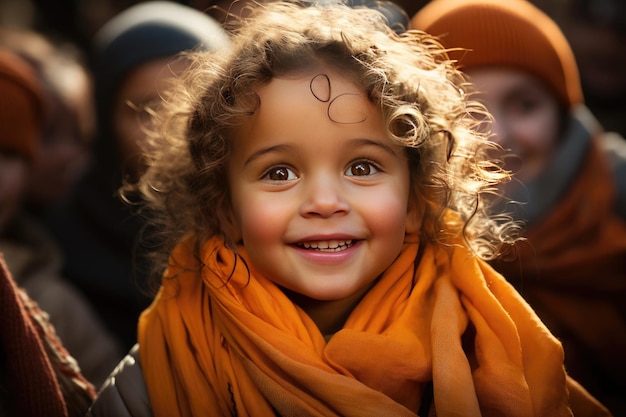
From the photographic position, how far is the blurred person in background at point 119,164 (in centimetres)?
388

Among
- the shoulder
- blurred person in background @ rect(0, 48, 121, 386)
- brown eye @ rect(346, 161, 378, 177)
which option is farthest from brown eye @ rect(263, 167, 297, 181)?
blurred person in background @ rect(0, 48, 121, 386)

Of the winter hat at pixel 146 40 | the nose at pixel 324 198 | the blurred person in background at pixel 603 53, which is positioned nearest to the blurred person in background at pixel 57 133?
the winter hat at pixel 146 40

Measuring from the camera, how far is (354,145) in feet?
7.03

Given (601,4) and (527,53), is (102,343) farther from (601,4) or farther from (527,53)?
(601,4)

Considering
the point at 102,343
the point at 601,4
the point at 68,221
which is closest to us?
the point at 102,343

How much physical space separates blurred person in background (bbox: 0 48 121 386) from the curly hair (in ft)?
3.37

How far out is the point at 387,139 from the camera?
2199mm

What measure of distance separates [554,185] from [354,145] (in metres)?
1.58

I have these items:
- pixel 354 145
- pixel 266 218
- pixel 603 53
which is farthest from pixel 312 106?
pixel 603 53

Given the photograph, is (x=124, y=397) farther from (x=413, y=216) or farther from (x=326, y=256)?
(x=413, y=216)

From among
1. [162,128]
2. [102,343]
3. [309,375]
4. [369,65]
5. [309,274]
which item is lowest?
[102,343]

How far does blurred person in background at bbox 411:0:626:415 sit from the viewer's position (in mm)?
3227

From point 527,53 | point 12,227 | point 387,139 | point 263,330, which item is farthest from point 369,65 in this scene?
point 12,227

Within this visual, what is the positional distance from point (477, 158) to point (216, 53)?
83cm
